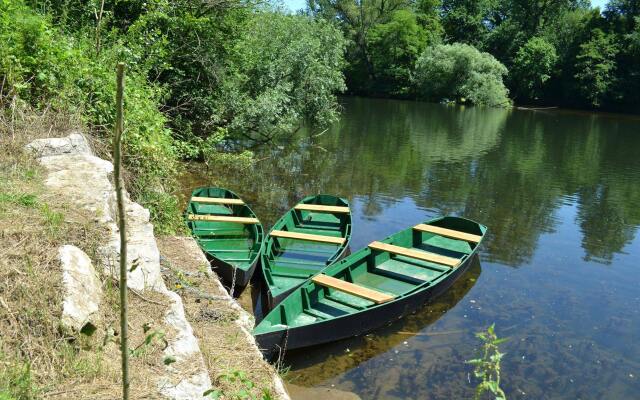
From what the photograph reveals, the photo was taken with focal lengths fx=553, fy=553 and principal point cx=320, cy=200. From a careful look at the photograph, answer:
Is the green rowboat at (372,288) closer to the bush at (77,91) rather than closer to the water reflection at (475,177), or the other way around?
the water reflection at (475,177)

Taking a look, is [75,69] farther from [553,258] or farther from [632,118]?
[632,118]

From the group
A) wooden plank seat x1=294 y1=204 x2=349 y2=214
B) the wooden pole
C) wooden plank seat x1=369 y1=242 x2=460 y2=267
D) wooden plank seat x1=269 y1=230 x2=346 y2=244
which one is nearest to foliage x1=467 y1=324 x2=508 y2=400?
the wooden pole

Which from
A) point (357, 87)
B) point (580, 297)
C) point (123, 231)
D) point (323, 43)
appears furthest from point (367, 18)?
point (123, 231)

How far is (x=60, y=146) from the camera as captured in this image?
742 cm

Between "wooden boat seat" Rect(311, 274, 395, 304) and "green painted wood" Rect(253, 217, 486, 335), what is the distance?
10 centimetres

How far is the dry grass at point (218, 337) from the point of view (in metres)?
4.59

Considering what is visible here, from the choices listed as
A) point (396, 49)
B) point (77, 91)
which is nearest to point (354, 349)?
point (77, 91)

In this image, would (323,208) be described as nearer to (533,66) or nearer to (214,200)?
(214,200)

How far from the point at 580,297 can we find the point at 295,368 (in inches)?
230

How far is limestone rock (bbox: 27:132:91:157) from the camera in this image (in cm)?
718

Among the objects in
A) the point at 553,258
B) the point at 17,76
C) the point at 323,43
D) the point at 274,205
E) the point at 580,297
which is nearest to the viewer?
the point at 17,76

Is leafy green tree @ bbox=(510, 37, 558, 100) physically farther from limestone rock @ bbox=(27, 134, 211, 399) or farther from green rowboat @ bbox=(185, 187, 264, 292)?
limestone rock @ bbox=(27, 134, 211, 399)

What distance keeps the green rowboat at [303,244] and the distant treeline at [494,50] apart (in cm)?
4124

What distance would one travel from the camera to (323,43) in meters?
20.3
